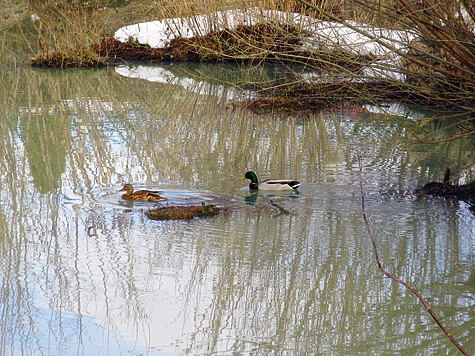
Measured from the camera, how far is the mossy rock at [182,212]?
6.18m

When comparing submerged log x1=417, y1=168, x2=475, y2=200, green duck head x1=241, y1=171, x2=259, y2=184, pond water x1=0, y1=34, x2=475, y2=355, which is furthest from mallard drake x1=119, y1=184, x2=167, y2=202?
submerged log x1=417, y1=168, x2=475, y2=200

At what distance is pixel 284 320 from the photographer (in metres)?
4.20

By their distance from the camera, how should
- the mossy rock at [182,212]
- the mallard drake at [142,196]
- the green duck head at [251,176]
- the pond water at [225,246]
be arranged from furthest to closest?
the green duck head at [251,176] < the mallard drake at [142,196] < the mossy rock at [182,212] < the pond water at [225,246]

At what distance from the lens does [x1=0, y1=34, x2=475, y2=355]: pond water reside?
4023mm

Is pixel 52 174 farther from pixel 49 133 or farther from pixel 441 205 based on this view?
pixel 441 205

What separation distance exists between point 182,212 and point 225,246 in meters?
0.92

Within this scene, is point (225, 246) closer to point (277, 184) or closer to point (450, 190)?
point (277, 184)

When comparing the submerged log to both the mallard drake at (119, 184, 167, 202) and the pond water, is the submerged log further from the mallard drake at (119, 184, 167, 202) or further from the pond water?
the mallard drake at (119, 184, 167, 202)

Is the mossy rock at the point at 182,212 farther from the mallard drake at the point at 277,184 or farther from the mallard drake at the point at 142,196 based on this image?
the mallard drake at the point at 277,184

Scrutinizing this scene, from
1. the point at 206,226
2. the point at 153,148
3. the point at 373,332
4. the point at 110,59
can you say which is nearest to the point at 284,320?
the point at 373,332

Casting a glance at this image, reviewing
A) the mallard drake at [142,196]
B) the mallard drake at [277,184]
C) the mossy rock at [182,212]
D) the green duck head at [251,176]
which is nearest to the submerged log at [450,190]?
the mallard drake at [277,184]

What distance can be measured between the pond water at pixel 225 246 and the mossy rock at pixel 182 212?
0.42 feet

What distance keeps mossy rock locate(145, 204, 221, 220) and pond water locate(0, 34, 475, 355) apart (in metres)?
0.13

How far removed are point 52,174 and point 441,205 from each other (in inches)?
184
